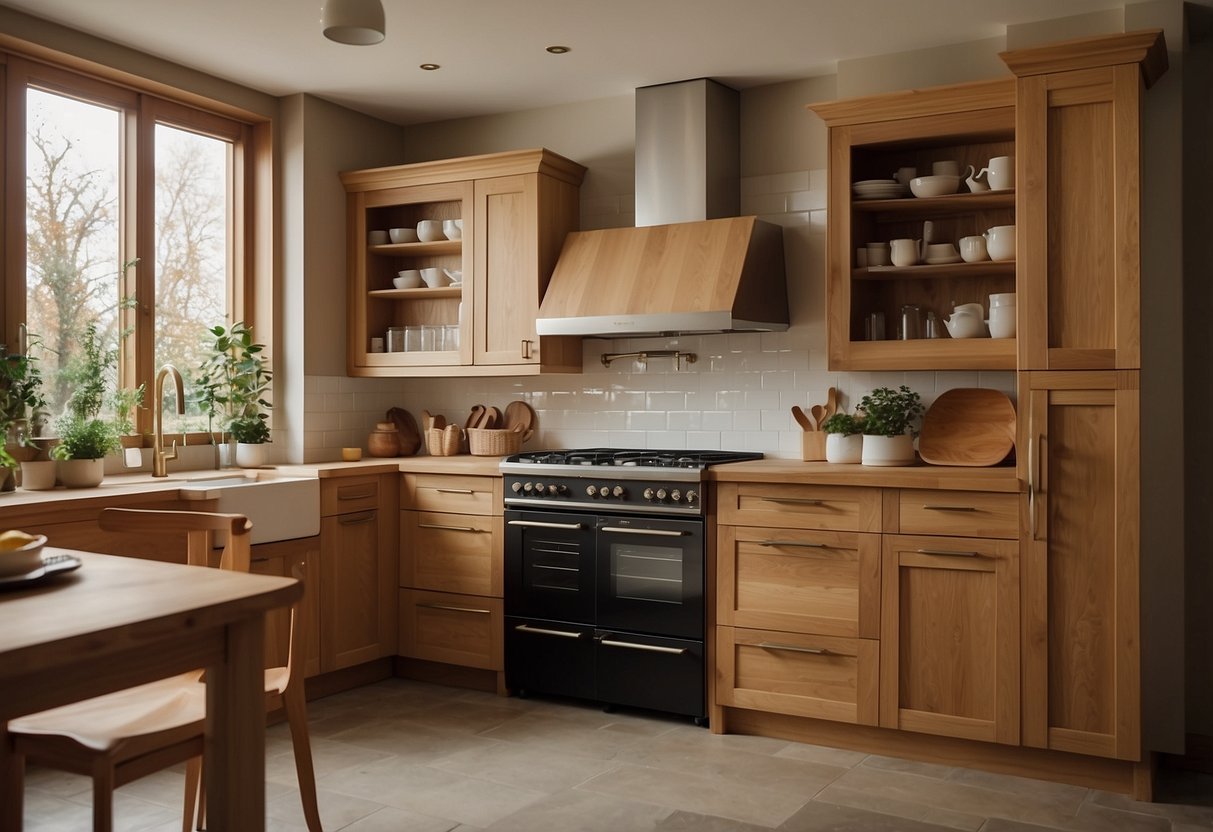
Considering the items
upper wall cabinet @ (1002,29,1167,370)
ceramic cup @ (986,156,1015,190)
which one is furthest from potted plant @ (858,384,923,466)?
ceramic cup @ (986,156,1015,190)

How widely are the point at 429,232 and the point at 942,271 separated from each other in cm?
235

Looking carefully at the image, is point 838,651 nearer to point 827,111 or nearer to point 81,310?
point 827,111

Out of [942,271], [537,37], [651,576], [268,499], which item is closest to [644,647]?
[651,576]

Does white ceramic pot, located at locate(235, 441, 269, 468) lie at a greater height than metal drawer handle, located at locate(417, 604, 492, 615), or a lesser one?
greater

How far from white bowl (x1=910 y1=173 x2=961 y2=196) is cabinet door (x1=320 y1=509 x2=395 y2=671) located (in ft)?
8.57

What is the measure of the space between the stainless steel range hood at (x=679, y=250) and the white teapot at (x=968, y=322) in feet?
2.45

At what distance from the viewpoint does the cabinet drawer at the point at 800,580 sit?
374cm

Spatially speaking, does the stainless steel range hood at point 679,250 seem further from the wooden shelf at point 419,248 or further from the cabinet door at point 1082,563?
the cabinet door at point 1082,563

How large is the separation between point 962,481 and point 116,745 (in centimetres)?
264

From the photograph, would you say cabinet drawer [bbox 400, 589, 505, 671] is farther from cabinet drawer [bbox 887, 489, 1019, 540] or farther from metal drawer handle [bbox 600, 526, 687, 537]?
cabinet drawer [bbox 887, 489, 1019, 540]

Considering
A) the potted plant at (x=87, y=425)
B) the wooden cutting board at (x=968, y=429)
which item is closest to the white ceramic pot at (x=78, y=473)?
the potted plant at (x=87, y=425)

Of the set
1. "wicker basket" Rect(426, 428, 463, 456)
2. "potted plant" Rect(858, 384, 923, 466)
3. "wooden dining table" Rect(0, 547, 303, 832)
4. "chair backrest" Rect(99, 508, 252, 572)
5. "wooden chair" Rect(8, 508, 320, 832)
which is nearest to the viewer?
"wooden dining table" Rect(0, 547, 303, 832)

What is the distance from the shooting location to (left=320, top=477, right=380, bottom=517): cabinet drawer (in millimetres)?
4406

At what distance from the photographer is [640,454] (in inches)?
177
